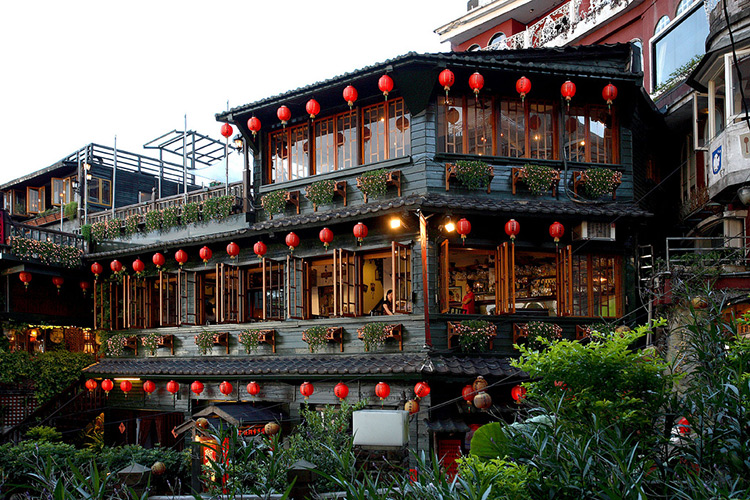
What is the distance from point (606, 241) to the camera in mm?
14406

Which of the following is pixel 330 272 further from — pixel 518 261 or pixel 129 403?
pixel 129 403

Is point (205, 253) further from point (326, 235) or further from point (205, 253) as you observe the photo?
point (326, 235)

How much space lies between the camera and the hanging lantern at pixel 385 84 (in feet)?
45.1

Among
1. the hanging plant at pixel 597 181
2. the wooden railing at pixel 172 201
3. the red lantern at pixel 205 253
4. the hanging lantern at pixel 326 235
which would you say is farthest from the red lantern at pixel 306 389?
the hanging plant at pixel 597 181

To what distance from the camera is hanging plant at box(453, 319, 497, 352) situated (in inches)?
531

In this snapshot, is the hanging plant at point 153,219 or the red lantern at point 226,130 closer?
the red lantern at point 226,130

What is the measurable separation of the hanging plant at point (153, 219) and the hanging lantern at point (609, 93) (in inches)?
458

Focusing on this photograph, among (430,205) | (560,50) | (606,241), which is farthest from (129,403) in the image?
(560,50)

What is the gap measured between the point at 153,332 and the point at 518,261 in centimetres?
964

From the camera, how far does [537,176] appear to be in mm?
14336

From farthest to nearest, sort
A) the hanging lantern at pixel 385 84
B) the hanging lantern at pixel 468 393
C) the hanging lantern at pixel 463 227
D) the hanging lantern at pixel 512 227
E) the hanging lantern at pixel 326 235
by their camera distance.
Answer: the hanging lantern at pixel 326 235 → the hanging lantern at pixel 385 84 → the hanging lantern at pixel 512 227 → the hanging lantern at pixel 463 227 → the hanging lantern at pixel 468 393

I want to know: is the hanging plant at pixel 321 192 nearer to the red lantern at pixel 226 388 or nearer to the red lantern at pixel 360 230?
the red lantern at pixel 360 230

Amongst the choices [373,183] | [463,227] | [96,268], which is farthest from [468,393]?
[96,268]

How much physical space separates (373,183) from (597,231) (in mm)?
4722
